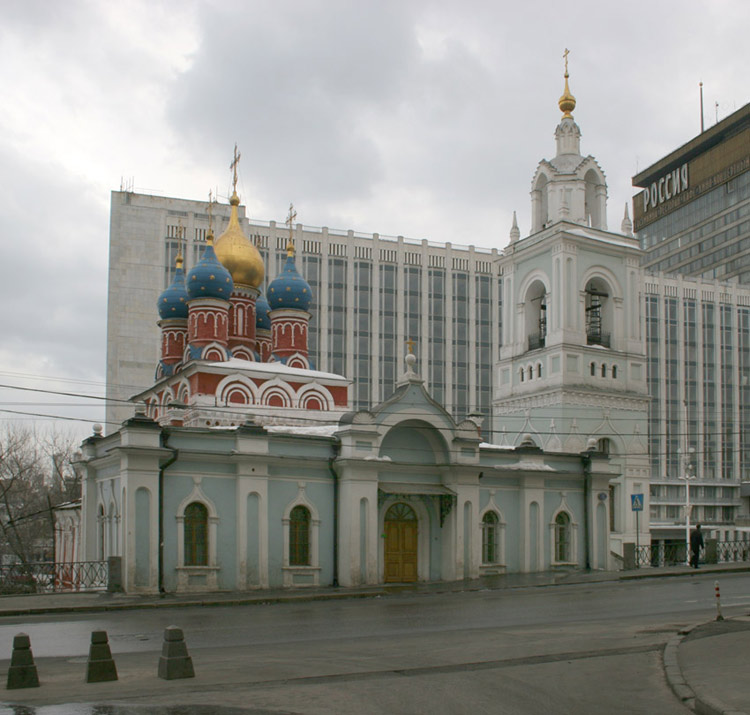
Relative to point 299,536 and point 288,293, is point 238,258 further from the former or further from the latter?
point 299,536

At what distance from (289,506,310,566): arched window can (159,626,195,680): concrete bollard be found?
1658 cm

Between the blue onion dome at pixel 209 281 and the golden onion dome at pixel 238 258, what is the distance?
3.05m

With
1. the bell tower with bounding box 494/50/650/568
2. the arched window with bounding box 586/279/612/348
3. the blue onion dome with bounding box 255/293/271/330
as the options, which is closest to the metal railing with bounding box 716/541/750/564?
the bell tower with bounding box 494/50/650/568

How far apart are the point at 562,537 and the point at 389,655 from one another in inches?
815

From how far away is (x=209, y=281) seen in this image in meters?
38.4

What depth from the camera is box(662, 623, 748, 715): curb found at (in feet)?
29.2

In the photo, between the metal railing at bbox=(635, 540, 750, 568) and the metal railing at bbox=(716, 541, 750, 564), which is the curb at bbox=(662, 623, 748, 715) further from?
the metal railing at bbox=(716, 541, 750, 564)

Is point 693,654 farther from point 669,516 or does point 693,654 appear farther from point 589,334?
point 669,516

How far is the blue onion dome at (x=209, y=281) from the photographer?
3841 cm

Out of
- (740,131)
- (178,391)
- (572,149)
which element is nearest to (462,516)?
(178,391)

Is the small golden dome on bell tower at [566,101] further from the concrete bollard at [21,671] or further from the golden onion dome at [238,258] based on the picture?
the concrete bollard at [21,671]

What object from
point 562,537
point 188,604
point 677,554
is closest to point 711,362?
point 677,554

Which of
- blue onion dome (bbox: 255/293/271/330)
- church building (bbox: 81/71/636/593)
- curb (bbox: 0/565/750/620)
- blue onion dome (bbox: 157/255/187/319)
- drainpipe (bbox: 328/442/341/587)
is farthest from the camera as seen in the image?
blue onion dome (bbox: 255/293/271/330)

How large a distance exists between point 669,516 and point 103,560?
219 ft
